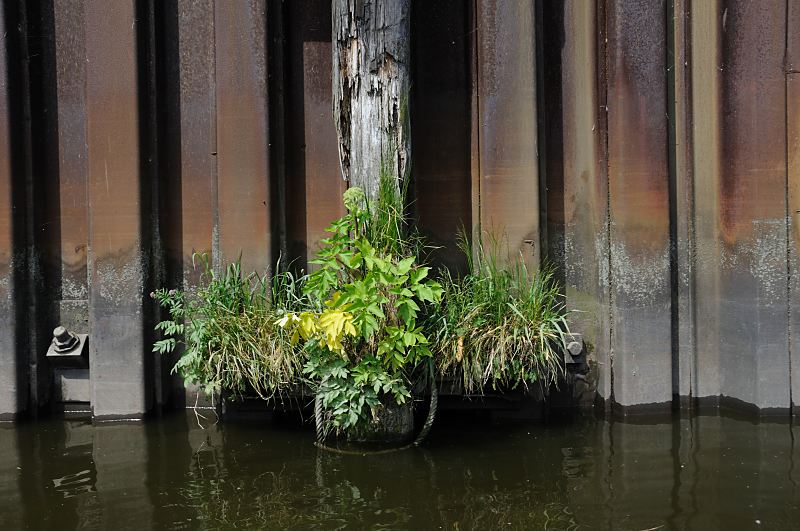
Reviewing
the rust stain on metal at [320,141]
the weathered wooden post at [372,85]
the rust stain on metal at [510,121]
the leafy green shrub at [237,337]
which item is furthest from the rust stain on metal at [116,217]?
the rust stain on metal at [510,121]

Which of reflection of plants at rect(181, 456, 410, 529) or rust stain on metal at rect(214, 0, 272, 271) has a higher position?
rust stain on metal at rect(214, 0, 272, 271)

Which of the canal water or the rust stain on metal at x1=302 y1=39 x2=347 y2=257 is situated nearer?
the canal water

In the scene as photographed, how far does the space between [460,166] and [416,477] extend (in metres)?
2.06

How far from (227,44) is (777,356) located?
3835mm

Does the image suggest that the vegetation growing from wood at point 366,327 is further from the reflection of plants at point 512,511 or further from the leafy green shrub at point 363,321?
the reflection of plants at point 512,511

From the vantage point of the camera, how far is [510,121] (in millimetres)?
4875

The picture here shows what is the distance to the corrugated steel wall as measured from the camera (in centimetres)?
477

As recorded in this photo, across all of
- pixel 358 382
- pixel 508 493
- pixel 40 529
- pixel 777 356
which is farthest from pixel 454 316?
pixel 40 529

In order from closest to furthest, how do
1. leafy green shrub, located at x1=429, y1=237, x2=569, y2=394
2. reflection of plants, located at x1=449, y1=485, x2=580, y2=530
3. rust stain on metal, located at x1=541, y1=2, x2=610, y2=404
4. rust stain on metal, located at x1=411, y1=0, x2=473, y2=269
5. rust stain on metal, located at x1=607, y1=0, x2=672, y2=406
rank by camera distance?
reflection of plants, located at x1=449, y1=485, x2=580, y2=530 → leafy green shrub, located at x1=429, y1=237, x2=569, y2=394 → rust stain on metal, located at x1=607, y1=0, x2=672, y2=406 → rust stain on metal, located at x1=541, y1=2, x2=610, y2=404 → rust stain on metal, located at x1=411, y1=0, x2=473, y2=269

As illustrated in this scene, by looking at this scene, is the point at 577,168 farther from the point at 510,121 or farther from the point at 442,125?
the point at 442,125

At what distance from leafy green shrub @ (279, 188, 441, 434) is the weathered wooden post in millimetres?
285

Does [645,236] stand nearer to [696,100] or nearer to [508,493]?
[696,100]

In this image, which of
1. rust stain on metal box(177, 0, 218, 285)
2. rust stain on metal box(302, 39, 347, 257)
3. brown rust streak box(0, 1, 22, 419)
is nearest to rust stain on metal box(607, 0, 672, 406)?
rust stain on metal box(302, 39, 347, 257)

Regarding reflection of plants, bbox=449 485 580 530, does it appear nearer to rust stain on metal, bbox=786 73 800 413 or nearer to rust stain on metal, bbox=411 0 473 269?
rust stain on metal, bbox=411 0 473 269
